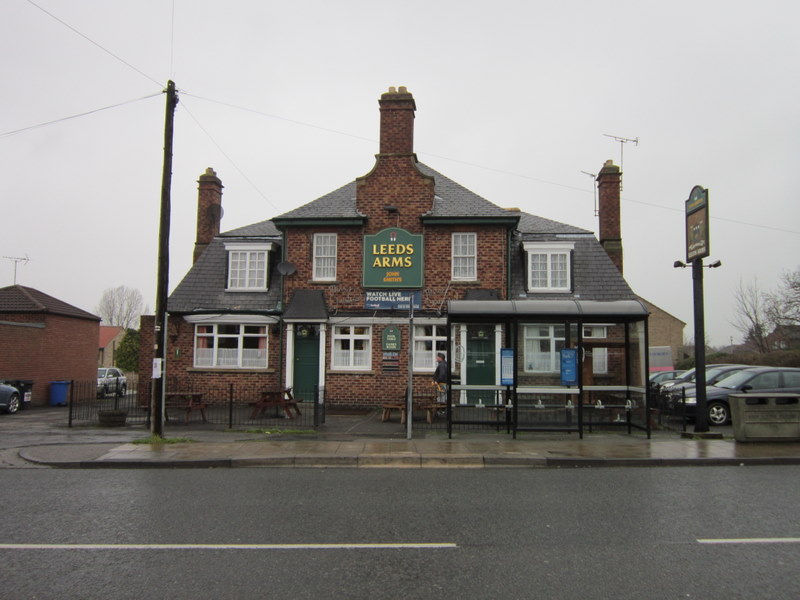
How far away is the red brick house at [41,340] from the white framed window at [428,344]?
17.1 m

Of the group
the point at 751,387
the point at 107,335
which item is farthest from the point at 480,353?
the point at 107,335

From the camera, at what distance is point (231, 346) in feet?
67.0

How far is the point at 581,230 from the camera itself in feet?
70.5

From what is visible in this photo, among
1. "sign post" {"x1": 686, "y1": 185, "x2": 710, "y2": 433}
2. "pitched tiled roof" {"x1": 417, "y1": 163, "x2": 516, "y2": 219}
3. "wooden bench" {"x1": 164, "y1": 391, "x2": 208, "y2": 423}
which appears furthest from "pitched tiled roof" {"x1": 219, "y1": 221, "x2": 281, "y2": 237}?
"sign post" {"x1": 686, "y1": 185, "x2": 710, "y2": 433}

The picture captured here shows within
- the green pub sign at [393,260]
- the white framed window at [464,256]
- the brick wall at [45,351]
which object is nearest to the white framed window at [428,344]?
the green pub sign at [393,260]

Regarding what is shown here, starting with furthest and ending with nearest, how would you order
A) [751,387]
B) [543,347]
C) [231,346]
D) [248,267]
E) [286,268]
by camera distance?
1. [248,267]
2. [231,346]
3. [286,268]
4. [751,387]
5. [543,347]

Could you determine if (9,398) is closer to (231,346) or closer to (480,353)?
(231,346)

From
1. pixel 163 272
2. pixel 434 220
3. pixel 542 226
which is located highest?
pixel 542 226

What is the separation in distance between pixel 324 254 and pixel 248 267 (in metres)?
2.88

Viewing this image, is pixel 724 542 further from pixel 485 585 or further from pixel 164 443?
pixel 164 443

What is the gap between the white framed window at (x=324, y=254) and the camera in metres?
20.1

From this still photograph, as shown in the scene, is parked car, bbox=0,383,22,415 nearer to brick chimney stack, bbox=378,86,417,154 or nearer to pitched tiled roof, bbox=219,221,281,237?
pitched tiled roof, bbox=219,221,281,237

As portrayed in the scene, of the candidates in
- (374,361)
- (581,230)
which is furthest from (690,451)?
(581,230)

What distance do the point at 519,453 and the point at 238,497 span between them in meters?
5.33
